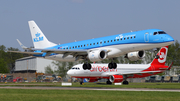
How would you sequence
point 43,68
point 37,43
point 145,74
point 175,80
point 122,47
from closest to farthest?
1. point 122,47
2. point 37,43
3. point 145,74
4. point 175,80
5. point 43,68

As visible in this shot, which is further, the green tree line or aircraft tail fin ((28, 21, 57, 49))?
the green tree line

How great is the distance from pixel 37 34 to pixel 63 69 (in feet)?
212

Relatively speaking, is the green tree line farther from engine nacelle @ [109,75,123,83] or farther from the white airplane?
engine nacelle @ [109,75,123,83]

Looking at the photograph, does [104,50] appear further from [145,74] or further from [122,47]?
[145,74]

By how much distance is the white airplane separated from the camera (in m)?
71.6

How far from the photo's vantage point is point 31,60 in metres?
152

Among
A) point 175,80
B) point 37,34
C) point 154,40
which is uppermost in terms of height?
point 37,34

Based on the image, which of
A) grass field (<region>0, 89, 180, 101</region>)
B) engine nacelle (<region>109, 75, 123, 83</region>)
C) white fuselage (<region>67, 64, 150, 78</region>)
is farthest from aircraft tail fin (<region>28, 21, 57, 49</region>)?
engine nacelle (<region>109, 75, 123, 83</region>)

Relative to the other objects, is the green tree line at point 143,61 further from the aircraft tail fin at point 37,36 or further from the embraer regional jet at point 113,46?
the embraer regional jet at point 113,46

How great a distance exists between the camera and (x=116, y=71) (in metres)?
77.4

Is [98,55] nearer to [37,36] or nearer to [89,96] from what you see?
[89,96]

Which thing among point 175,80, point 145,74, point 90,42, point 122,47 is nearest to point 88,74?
point 145,74

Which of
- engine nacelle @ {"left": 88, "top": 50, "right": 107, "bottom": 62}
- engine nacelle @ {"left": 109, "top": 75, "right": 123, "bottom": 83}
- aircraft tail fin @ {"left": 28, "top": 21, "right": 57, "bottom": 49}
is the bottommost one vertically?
engine nacelle @ {"left": 109, "top": 75, "right": 123, "bottom": 83}

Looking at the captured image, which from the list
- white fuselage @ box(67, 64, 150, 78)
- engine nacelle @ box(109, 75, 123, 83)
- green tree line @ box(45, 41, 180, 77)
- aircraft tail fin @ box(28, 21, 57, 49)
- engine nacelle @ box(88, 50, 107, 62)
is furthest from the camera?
green tree line @ box(45, 41, 180, 77)
